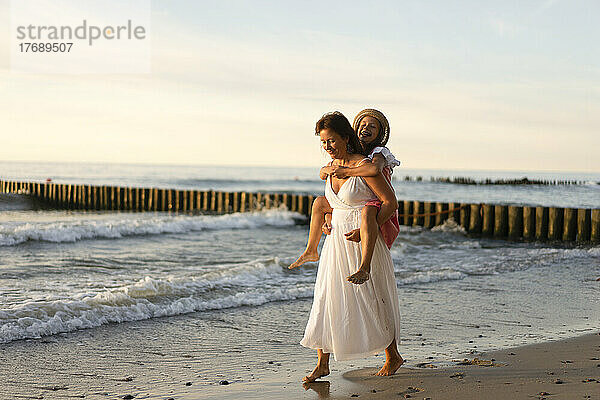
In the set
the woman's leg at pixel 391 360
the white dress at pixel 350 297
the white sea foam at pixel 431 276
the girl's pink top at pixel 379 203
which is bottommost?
the white sea foam at pixel 431 276

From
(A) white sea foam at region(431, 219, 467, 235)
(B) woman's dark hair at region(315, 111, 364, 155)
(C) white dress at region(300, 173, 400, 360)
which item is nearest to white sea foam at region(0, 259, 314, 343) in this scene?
(C) white dress at region(300, 173, 400, 360)

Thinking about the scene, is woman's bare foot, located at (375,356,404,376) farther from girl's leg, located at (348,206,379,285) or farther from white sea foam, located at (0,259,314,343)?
white sea foam, located at (0,259,314,343)

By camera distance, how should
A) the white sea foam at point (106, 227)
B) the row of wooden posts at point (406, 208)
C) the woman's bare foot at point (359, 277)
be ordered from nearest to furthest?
the woman's bare foot at point (359, 277), the white sea foam at point (106, 227), the row of wooden posts at point (406, 208)

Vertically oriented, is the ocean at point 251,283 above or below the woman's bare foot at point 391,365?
below

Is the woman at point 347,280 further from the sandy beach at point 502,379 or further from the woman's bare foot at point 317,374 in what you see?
the sandy beach at point 502,379

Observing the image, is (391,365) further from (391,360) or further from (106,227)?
(106,227)

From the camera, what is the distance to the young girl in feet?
14.0

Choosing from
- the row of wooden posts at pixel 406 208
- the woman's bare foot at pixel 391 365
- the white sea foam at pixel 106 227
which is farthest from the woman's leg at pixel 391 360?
the row of wooden posts at pixel 406 208

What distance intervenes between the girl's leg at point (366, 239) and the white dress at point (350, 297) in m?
0.08

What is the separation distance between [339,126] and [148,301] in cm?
394

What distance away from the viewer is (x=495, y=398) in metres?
4.02

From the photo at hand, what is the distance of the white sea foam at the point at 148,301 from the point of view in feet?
20.5

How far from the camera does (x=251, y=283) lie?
9.20 metres

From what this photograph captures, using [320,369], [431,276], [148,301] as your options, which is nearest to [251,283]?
[148,301]
